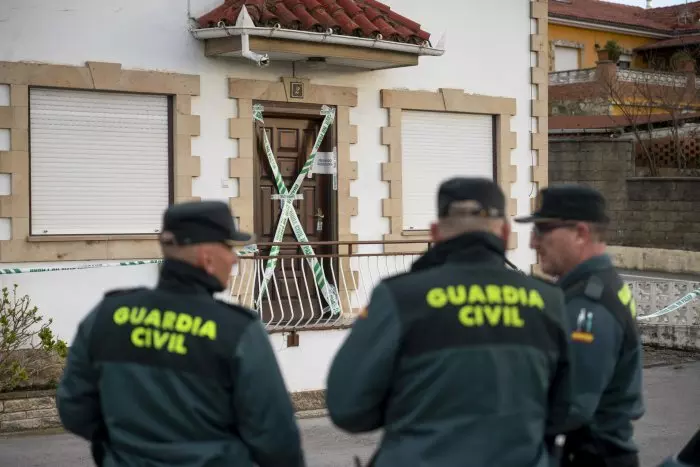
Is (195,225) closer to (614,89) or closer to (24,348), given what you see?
(24,348)

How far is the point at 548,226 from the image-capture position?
457 centimetres

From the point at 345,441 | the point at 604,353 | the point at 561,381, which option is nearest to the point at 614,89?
the point at 345,441

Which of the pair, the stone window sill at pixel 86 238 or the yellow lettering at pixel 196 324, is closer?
the yellow lettering at pixel 196 324

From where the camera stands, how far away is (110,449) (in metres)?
3.86

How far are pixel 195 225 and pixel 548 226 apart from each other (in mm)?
1522

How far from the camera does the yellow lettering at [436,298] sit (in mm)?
3639

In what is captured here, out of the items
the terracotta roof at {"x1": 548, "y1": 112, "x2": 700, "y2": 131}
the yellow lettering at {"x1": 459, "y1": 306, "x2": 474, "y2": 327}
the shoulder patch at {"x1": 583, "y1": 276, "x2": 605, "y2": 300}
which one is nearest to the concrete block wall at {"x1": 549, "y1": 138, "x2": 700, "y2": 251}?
the terracotta roof at {"x1": 548, "y1": 112, "x2": 700, "y2": 131}

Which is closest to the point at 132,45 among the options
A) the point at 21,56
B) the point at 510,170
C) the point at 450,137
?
the point at 21,56

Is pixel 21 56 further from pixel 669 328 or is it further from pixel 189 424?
pixel 669 328

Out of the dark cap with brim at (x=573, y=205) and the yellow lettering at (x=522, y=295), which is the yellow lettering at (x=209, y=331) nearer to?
the yellow lettering at (x=522, y=295)

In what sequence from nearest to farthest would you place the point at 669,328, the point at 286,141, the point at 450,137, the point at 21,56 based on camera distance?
the point at 21,56
the point at 286,141
the point at 450,137
the point at 669,328

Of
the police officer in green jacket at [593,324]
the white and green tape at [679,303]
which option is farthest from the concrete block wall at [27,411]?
the white and green tape at [679,303]

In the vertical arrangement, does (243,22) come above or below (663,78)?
below

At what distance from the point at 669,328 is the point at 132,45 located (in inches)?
321
